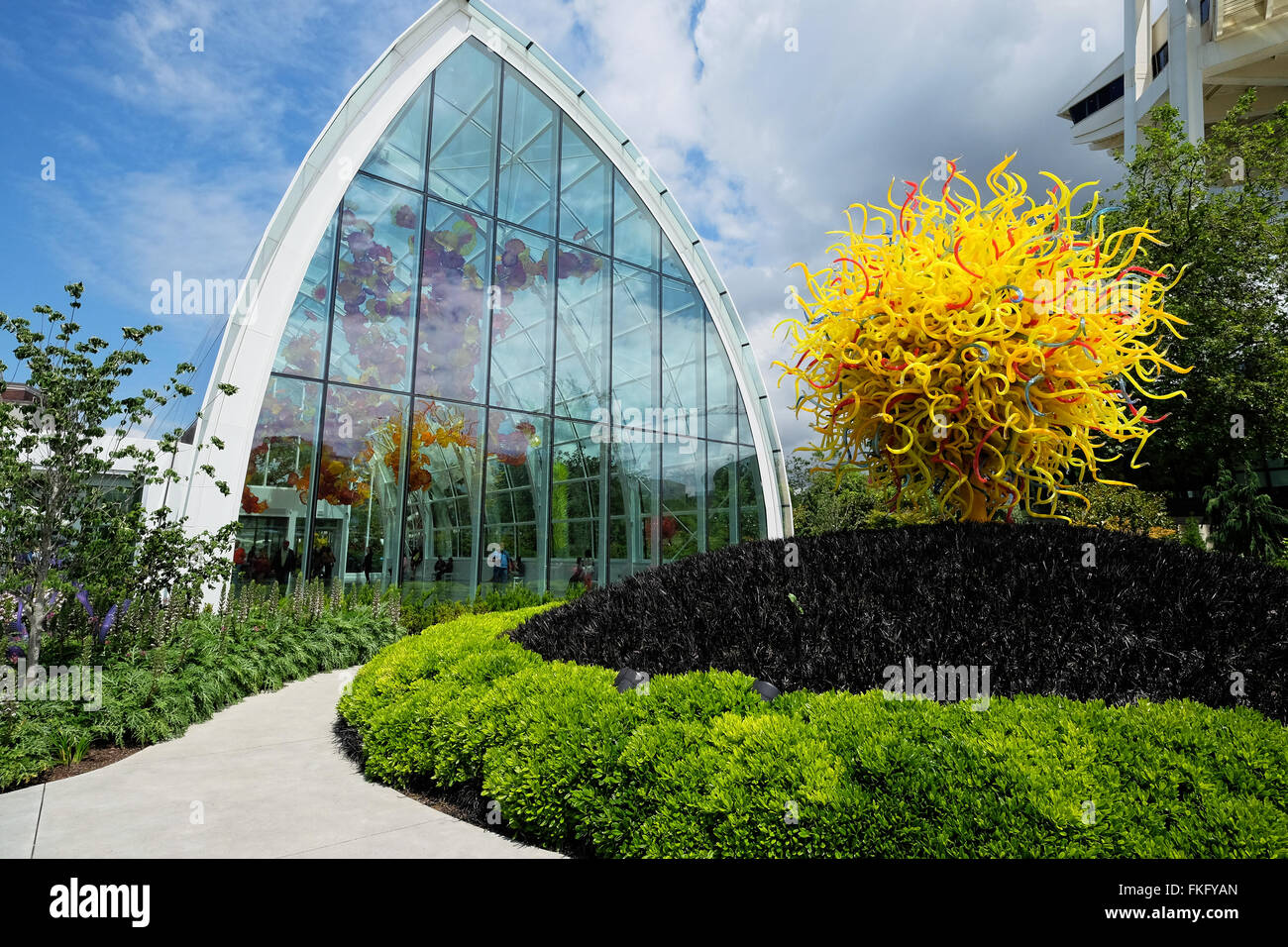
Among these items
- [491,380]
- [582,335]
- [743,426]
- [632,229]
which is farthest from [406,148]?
[743,426]

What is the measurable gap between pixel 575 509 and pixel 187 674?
762 cm

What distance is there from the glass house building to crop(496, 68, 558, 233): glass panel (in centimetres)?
4

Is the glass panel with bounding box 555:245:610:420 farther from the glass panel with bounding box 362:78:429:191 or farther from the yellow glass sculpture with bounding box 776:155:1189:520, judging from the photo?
the yellow glass sculpture with bounding box 776:155:1189:520

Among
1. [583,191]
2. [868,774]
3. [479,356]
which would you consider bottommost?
[868,774]

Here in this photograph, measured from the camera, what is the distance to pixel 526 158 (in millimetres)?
14195

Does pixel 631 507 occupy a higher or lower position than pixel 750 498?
lower

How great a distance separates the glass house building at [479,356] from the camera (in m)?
10.8

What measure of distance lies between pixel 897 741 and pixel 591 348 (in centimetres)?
1230

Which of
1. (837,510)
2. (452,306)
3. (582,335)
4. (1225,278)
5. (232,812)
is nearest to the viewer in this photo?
(232,812)

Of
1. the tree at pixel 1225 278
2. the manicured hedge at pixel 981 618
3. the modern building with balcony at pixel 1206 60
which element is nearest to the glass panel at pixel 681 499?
the manicured hedge at pixel 981 618

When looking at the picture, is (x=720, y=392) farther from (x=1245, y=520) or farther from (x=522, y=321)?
(x=1245, y=520)

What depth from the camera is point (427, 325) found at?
12359mm

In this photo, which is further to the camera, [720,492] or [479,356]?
[720,492]

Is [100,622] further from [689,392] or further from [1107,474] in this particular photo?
[1107,474]
